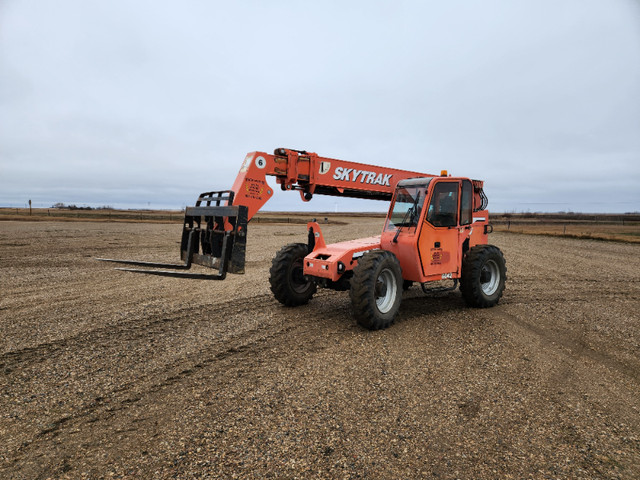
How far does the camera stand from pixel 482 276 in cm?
812

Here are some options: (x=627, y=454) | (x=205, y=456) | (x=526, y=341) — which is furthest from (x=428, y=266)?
(x=205, y=456)

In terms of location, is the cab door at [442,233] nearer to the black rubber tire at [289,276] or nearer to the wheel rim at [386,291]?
the wheel rim at [386,291]

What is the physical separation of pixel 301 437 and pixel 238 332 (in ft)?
9.97

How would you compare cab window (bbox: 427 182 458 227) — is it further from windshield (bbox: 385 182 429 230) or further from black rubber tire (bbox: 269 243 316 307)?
black rubber tire (bbox: 269 243 316 307)

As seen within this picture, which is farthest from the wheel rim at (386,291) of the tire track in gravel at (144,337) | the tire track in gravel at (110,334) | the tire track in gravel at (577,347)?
the tire track in gravel at (110,334)

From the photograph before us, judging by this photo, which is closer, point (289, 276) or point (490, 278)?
point (289, 276)

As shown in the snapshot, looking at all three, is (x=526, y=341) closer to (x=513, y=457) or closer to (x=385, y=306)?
(x=385, y=306)

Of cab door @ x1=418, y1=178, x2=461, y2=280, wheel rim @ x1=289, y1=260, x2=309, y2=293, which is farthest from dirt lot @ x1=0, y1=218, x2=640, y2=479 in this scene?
cab door @ x1=418, y1=178, x2=461, y2=280

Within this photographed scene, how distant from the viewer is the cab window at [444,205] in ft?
23.2

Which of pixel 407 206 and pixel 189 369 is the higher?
pixel 407 206

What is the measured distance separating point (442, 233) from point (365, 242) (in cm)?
154

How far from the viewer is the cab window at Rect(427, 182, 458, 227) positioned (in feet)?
23.2

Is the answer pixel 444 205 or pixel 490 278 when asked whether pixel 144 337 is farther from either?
pixel 490 278

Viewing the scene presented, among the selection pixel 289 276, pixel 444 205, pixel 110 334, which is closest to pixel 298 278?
pixel 289 276
